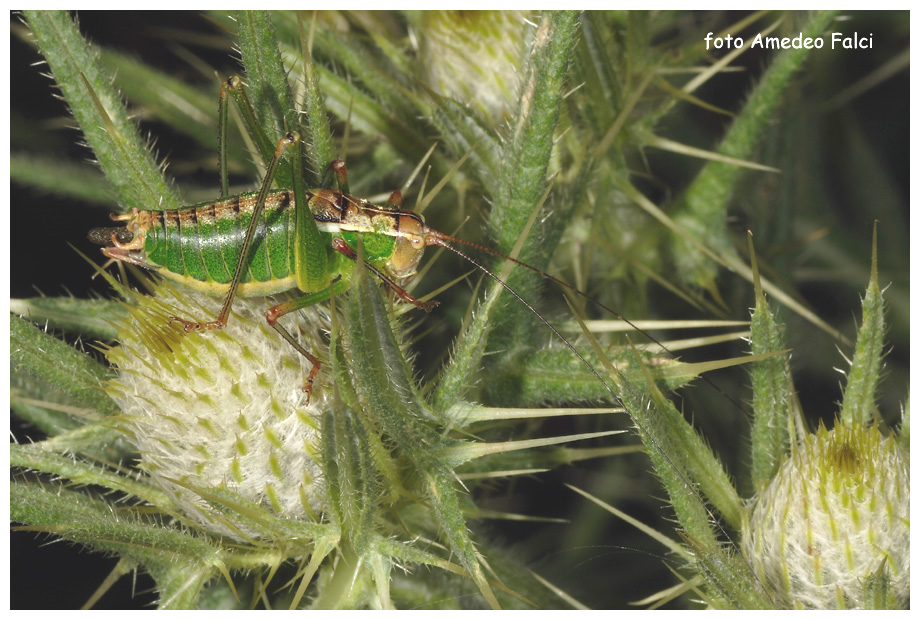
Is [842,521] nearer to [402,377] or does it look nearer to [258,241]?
[402,377]

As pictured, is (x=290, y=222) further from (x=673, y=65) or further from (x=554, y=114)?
(x=673, y=65)

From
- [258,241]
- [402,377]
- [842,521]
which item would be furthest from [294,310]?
[842,521]

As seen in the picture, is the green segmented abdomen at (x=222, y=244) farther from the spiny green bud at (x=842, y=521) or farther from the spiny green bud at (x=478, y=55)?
the spiny green bud at (x=842, y=521)

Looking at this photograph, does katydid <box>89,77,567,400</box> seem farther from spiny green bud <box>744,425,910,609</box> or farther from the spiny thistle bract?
spiny green bud <box>744,425,910,609</box>

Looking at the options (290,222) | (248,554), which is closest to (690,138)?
(290,222)

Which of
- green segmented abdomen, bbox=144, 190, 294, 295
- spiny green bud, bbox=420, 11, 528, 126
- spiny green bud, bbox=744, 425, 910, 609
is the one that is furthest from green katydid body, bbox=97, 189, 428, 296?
spiny green bud, bbox=744, 425, 910, 609

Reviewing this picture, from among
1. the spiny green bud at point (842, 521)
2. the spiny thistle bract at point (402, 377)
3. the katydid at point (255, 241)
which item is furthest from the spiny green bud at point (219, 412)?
the spiny green bud at point (842, 521)

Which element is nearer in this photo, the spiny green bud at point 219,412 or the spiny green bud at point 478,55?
the spiny green bud at point 219,412
